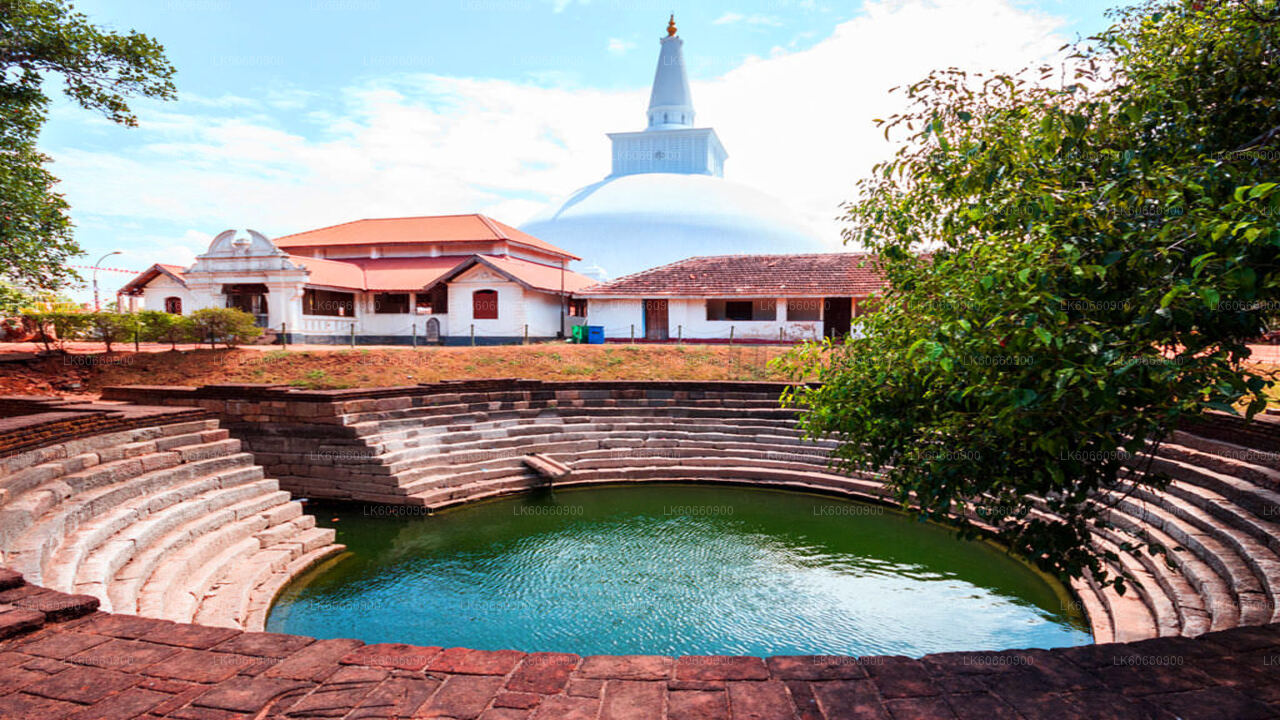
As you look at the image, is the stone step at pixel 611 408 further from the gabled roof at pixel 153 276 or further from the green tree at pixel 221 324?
the gabled roof at pixel 153 276

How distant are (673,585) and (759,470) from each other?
5254 millimetres

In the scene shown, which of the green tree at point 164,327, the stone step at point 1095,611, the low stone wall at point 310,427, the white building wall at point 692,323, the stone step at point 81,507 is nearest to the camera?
the stone step at point 81,507

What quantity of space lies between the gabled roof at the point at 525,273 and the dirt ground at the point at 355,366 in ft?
18.4

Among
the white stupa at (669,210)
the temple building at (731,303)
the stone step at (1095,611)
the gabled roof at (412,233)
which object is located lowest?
the stone step at (1095,611)

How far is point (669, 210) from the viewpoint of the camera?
4012 centimetres

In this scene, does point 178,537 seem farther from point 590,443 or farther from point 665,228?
point 665,228

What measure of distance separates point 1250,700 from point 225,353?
2065 centimetres

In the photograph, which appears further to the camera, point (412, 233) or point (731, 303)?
point (412, 233)

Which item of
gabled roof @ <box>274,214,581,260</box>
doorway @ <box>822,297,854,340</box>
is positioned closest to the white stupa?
gabled roof @ <box>274,214,581,260</box>

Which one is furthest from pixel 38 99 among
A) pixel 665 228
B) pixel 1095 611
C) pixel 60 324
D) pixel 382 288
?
pixel 665 228

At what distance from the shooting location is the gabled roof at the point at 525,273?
24.4 m

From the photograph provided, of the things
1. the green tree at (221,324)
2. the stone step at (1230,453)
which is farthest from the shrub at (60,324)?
the stone step at (1230,453)

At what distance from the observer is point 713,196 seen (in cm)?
4238

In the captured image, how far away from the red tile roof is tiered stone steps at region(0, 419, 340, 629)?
17132mm
